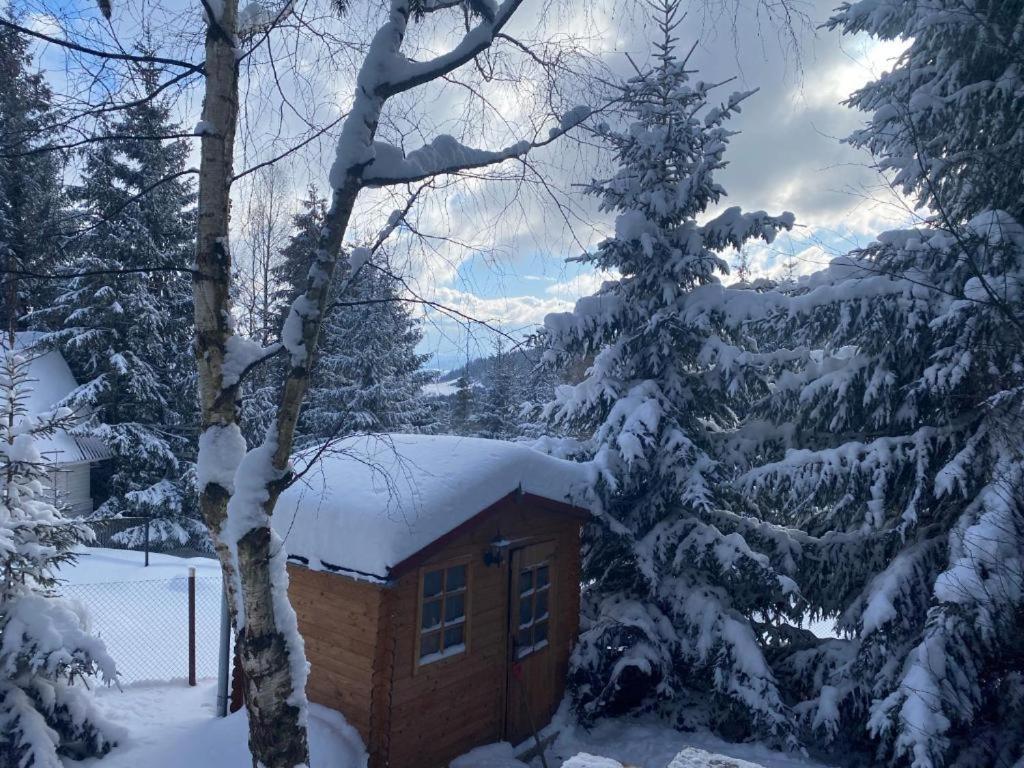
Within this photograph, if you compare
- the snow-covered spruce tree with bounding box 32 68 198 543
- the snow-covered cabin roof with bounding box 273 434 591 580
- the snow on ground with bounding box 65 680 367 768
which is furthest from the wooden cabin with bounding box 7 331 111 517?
the snow-covered cabin roof with bounding box 273 434 591 580

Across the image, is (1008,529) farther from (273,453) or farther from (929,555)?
(273,453)

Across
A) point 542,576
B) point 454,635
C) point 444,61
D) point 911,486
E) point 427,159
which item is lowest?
point 454,635

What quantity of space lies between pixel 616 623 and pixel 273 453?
6.32 m

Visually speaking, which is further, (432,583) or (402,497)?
(432,583)

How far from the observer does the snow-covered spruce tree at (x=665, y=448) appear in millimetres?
8148

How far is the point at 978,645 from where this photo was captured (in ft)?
18.8

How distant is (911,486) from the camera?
7250mm

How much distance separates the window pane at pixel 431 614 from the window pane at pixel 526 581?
134 cm

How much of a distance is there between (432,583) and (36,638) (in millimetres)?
3697

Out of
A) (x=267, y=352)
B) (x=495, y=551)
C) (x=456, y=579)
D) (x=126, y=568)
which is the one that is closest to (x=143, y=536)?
(x=126, y=568)

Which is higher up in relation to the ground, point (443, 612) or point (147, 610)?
point (443, 612)

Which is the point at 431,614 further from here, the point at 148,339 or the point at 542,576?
the point at 148,339

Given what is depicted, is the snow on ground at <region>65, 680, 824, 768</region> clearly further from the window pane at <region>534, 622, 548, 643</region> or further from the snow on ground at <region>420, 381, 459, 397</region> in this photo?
the snow on ground at <region>420, 381, 459, 397</region>

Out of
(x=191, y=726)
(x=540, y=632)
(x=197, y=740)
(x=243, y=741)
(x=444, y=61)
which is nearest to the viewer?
(x=444, y=61)
